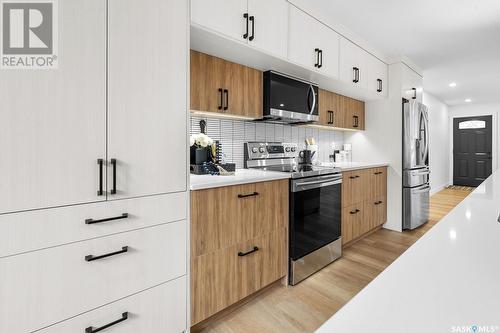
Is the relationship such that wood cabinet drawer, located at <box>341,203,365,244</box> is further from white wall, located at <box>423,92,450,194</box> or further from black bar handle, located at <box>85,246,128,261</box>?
white wall, located at <box>423,92,450,194</box>

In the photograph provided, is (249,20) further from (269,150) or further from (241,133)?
(269,150)

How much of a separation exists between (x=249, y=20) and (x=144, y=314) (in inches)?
76.5

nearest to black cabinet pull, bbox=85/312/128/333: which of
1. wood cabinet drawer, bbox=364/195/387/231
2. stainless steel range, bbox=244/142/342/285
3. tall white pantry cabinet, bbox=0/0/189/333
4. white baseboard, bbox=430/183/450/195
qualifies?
tall white pantry cabinet, bbox=0/0/189/333

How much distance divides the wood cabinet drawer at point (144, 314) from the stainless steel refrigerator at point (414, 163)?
3.30 m

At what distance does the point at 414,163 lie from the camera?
11.9 ft

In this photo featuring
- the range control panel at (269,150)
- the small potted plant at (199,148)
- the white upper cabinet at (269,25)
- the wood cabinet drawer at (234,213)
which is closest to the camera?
the wood cabinet drawer at (234,213)

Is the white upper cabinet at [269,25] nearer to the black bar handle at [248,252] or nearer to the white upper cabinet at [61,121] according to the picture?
the white upper cabinet at [61,121]

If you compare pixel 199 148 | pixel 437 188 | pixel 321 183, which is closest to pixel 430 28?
pixel 321 183

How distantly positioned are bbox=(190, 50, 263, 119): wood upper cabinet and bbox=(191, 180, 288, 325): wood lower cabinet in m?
0.68

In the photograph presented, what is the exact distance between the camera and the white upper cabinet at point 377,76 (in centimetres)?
324

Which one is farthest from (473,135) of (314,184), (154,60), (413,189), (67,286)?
(67,286)

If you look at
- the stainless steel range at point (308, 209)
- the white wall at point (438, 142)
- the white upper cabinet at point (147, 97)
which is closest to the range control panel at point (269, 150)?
the stainless steel range at point (308, 209)

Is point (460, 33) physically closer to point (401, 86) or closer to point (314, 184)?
point (401, 86)

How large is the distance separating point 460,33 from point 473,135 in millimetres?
6334
